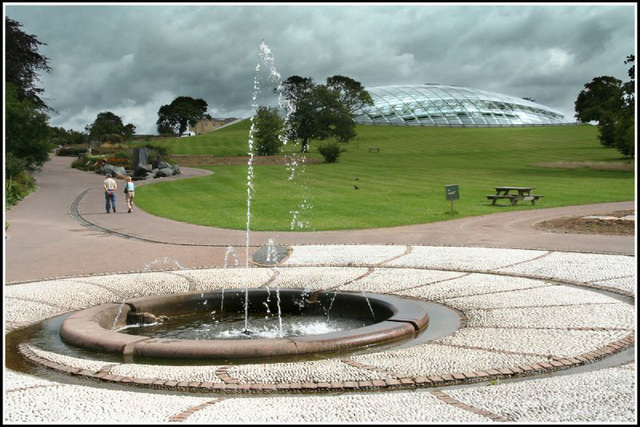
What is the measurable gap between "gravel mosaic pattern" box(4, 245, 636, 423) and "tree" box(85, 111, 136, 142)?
8245 cm

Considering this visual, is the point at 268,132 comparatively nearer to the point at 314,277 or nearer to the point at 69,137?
the point at 314,277

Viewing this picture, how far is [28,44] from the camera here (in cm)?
4556

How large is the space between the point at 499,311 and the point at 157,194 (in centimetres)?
2667

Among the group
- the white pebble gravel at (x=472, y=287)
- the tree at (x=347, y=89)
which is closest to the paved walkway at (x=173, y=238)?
the white pebble gravel at (x=472, y=287)

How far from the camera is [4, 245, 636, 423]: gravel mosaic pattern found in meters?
4.45

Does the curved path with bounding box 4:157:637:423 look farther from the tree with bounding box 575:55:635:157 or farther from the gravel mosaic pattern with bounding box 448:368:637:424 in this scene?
the tree with bounding box 575:55:635:157

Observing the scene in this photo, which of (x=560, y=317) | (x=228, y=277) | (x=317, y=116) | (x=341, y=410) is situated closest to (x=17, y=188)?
(x=228, y=277)

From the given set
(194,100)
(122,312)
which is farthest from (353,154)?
(194,100)

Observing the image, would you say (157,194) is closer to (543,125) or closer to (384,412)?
(384,412)

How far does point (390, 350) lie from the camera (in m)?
6.57

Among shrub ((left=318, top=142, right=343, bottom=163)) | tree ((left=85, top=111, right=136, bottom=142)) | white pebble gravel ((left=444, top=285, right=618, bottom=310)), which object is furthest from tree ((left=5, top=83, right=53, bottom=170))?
tree ((left=85, top=111, right=136, bottom=142))

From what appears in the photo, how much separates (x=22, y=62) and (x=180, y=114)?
275ft

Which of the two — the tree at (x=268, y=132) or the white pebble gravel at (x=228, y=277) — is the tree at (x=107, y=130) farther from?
the white pebble gravel at (x=228, y=277)

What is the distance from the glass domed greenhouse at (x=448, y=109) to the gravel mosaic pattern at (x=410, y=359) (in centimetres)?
9417
